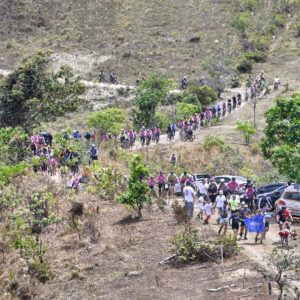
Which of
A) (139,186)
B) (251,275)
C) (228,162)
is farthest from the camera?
(228,162)

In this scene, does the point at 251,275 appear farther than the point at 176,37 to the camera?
No

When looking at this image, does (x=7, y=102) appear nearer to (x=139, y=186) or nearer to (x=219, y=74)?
(x=139, y=186)

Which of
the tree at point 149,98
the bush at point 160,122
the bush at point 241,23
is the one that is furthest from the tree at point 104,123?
the bush at point 241,23

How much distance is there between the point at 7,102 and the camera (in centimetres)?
3023

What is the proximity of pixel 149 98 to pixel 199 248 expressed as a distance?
24661 millimetres

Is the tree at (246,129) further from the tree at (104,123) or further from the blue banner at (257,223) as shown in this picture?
the blue banner at (257,223)

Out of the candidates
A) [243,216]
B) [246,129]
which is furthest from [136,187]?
[246,129]

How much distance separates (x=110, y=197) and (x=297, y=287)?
37.8ft

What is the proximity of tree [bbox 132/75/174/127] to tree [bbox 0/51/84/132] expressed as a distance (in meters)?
9.30

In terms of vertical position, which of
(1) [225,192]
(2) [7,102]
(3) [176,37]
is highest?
(3) [176,37]

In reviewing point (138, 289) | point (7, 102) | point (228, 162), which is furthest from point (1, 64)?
point (138, 289)

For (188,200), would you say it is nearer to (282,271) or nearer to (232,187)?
(232,187)

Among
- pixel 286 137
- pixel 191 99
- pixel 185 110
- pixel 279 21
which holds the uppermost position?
pixel 279 21

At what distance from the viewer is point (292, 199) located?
1936cm
